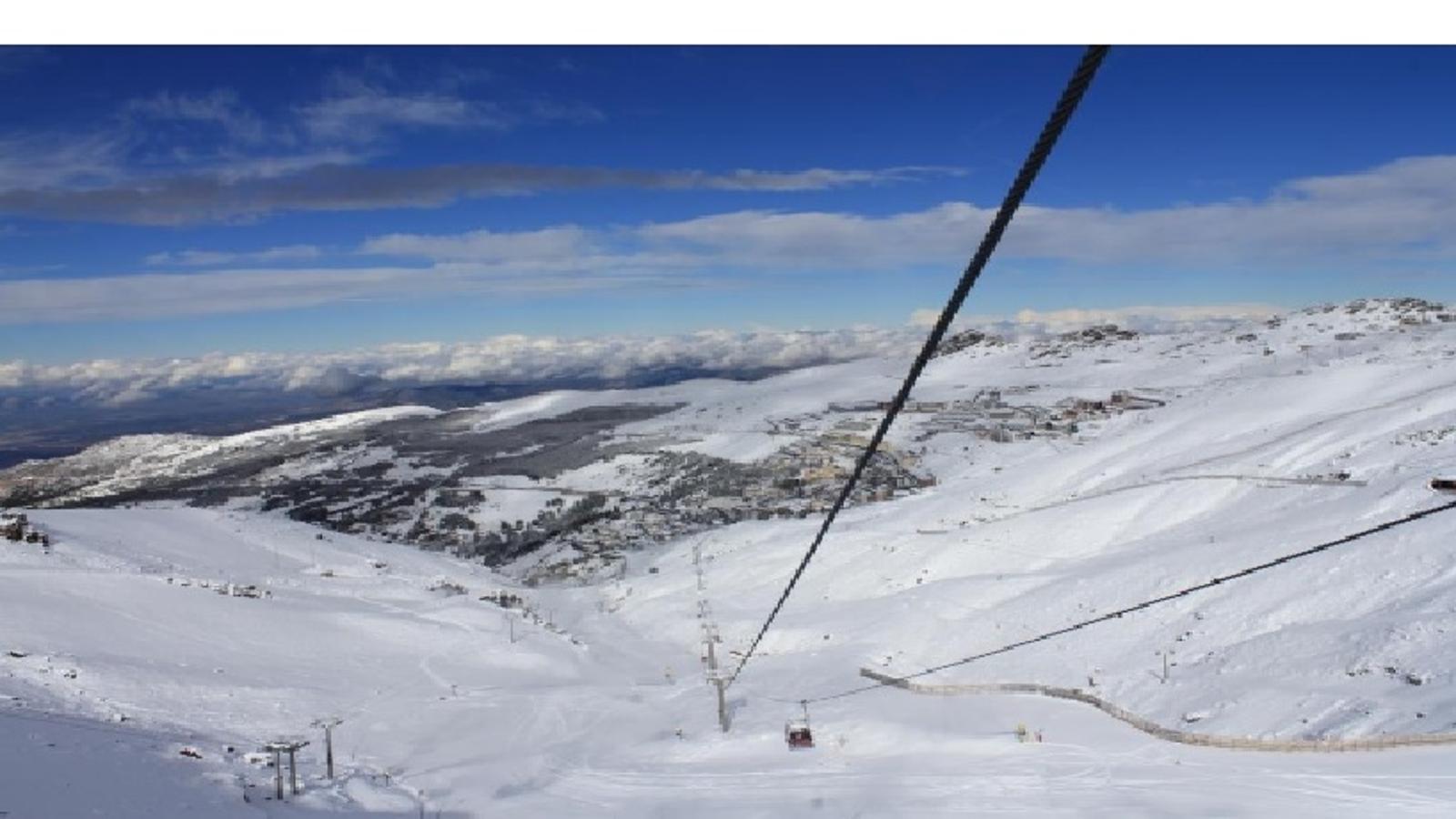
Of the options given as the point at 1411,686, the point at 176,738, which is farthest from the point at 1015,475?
the point at 176,738

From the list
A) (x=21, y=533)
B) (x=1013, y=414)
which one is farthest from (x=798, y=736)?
(x=1013, y=414)

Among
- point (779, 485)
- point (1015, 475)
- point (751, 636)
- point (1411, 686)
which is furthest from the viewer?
point (779, 485)

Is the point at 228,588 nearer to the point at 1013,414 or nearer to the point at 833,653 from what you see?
the point at 833,653

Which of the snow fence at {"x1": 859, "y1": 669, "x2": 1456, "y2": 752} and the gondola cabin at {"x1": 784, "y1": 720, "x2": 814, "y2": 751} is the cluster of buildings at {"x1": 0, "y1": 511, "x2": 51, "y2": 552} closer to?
the gondola cabin at {"x1": 784, "y1": 720, "x2": 814, "y2": 751}

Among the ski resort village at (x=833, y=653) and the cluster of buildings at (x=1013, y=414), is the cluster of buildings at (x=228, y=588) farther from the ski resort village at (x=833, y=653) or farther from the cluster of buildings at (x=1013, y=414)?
the cluster of buildings at (x=1013, y=414)

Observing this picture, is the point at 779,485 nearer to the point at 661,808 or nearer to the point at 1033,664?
the point at 1033,664

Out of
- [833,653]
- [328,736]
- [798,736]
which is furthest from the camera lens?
[833,653]
